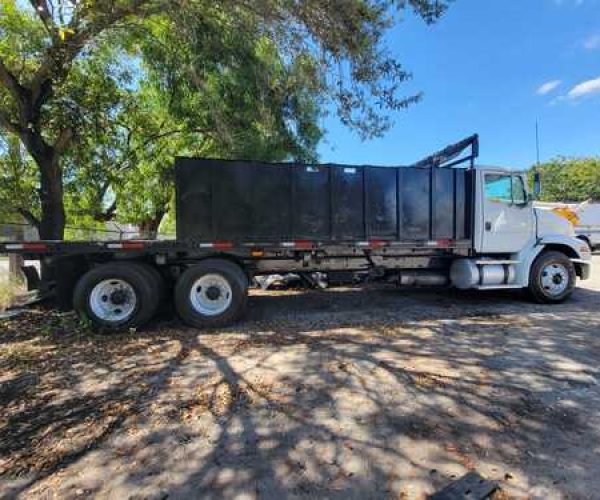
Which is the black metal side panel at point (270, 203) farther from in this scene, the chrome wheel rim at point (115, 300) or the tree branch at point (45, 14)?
the tree branch at point (45, 14)

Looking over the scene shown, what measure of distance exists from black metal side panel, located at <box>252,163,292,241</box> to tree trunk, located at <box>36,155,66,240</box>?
191 inches

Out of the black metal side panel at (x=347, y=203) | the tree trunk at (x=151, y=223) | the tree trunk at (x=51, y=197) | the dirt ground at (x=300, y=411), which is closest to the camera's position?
the dirt ground at (x=300, y=411)

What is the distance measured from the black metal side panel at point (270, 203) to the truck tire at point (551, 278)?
16.5ft

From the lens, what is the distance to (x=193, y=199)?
7250 millimetres

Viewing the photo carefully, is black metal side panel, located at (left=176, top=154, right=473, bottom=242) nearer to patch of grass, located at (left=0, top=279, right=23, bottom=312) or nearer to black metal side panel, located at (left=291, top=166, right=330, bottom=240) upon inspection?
black metal side panel, located at (left=291, top=166, right=330, bottom=240)

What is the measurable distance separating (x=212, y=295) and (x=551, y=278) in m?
6.60

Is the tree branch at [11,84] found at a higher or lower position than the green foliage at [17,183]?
higher

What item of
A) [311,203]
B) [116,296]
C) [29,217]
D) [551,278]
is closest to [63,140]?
[29,217]

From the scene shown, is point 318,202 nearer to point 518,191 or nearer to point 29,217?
point 518,191

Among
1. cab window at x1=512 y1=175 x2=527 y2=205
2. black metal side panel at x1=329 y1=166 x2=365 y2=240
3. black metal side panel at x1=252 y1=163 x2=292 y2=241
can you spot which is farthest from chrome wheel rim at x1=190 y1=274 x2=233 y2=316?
cab window at x1=512 y1=175 x2=527 y2=205

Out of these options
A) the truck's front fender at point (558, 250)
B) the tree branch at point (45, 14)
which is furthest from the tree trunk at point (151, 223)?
the truck's front fender at point (558, 250)

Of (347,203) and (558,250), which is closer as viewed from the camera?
(347,203)

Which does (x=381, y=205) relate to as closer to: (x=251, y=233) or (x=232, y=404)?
(x=251, y=233)

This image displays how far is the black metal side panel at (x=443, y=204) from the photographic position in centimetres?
842
